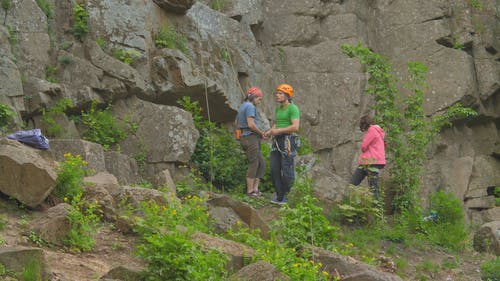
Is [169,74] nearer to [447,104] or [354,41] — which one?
[354,41]

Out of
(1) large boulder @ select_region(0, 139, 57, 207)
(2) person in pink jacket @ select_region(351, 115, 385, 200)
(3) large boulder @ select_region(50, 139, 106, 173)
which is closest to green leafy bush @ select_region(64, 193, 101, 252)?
(1) large boulder @ select_region(0, 139, 57, 207)

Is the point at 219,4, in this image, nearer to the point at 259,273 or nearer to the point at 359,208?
the point at 359,208

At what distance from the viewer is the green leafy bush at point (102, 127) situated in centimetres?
1314

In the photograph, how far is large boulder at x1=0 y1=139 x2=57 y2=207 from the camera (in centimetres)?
834

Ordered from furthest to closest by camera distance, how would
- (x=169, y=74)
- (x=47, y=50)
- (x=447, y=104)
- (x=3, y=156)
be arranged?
(x=447, y=104) < (x=169, y=74) < (x=47, y=50) < (x=3, y=156)

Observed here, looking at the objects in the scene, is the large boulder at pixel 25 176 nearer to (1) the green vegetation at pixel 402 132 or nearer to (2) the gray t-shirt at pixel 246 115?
(2) the gray t-shirt at pixel 246 115

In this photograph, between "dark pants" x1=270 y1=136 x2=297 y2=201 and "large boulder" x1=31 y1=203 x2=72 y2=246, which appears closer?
"large boulder" x1=31 y1=203 x2=72 y2=246

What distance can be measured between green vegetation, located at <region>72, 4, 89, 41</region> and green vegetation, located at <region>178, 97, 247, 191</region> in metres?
2.07

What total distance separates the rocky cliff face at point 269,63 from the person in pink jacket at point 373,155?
2919 millimetres

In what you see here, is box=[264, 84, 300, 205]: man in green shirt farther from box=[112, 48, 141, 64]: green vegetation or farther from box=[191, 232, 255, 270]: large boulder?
box=[191, 232, 255, 270]: large boulder

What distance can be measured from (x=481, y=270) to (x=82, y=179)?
5.36 metres

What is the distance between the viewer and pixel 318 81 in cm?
1800

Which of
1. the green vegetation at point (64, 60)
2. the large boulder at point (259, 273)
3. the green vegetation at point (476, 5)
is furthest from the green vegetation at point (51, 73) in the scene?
the green vegetation at point (476, 5)

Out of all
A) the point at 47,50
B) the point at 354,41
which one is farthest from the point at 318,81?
the point at 47,50
